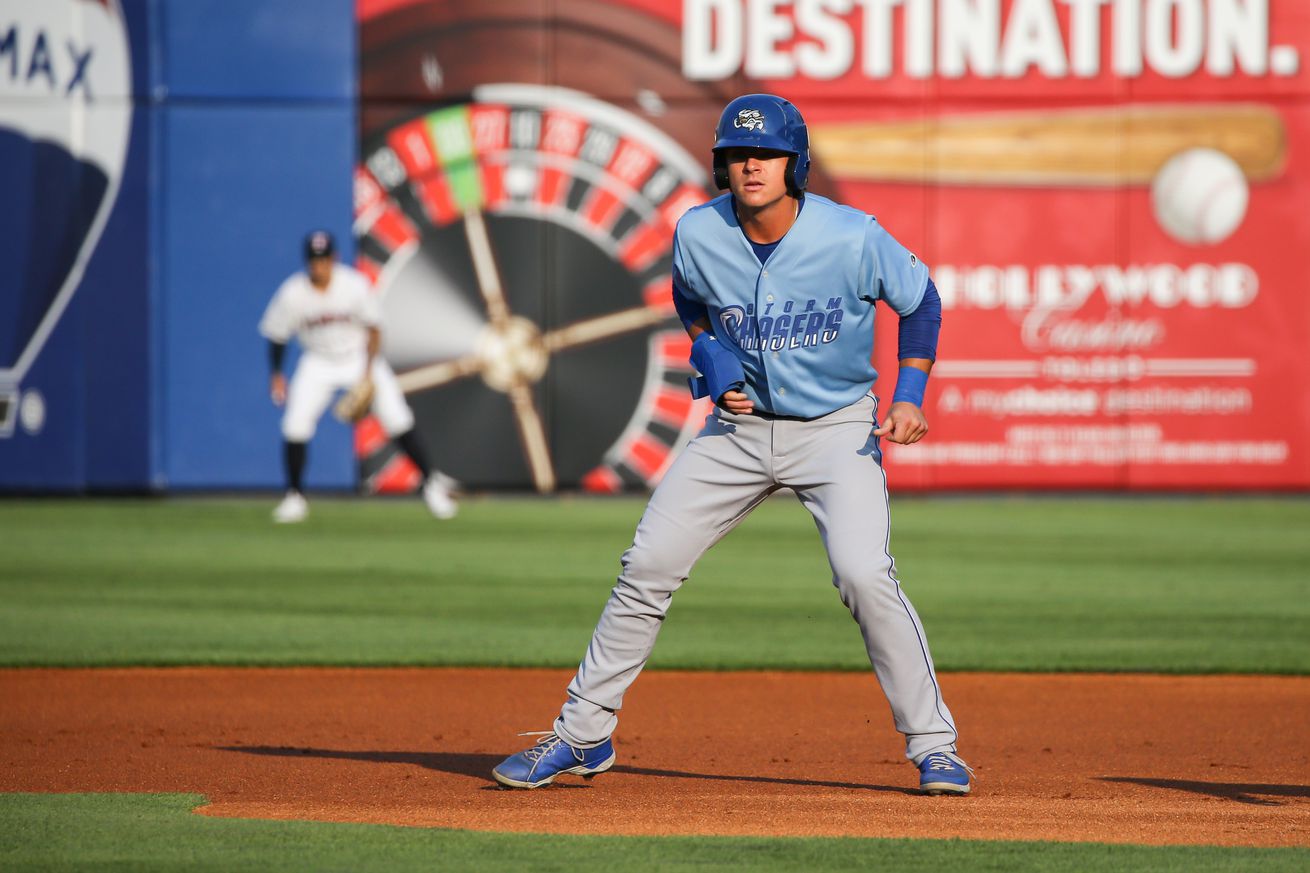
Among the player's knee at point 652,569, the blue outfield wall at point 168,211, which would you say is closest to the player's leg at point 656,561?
the player's knee at point 652,569

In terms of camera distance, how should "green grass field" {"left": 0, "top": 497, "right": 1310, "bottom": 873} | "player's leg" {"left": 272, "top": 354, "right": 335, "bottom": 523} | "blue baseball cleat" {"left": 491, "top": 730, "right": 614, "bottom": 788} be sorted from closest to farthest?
"green grass field" {"left": 0, "top": 497, "right": 1310, "bottom": 873} → "blue baseball cleat" {"left": 491, "top": 730, "right": 614, "bottom": 788} → "player's leg" {"left": 272, "top": 354, "right": 335, "bottom": 523}

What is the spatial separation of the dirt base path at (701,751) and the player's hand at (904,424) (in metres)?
0.91

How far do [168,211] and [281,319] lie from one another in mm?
2188

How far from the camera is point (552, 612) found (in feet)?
31.3

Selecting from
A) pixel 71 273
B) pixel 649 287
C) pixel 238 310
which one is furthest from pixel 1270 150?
pixel 71 273

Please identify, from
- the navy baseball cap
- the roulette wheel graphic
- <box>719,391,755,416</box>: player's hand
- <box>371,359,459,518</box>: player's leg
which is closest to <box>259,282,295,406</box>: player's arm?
the navy baseball cap

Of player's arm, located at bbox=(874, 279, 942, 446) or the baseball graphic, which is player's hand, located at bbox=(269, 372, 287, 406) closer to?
the baseball graphic

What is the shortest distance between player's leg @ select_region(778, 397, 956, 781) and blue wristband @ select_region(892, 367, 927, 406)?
153 millimetres

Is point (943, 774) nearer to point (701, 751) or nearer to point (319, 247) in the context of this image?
point (701, 751)

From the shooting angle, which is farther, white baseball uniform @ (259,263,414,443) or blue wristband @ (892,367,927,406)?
white baseball uniform @ (259,263,414,443)

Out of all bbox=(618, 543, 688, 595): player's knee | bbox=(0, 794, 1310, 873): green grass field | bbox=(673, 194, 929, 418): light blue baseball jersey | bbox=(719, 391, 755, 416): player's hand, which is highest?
bbox=(673, 194, 929, 418): light blue baseball jersey

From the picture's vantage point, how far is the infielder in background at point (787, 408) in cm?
481

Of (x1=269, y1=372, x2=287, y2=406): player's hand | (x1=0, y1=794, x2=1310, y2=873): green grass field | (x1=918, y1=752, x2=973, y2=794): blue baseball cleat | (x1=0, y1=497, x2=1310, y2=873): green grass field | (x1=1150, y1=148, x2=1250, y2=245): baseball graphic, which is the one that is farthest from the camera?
(x1=1150, y1=148, x2=1250, y2=245): baseball graphic

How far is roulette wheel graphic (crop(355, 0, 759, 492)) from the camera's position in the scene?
1669cm
